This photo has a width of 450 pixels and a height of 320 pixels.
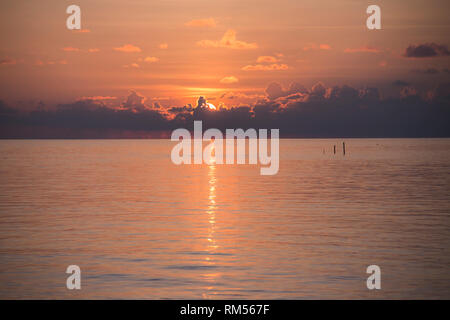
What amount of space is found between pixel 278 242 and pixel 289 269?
6085 mm

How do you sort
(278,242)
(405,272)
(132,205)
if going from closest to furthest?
(405,272) < (278,242) < (132,205)

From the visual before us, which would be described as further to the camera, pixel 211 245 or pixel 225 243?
pixel 225 243

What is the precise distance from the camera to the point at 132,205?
1868 inches

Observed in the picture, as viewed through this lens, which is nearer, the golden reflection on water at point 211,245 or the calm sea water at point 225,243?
the calm sea water at point 225,243

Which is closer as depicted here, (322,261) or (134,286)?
(134,286)

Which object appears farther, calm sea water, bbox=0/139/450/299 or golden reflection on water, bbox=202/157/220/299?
golden reflection on water, bbox=202/157/220/299

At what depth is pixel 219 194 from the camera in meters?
57.5
